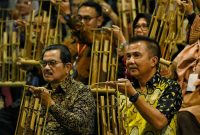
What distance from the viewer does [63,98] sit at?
4.00 m

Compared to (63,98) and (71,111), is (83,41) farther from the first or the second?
(71,111)

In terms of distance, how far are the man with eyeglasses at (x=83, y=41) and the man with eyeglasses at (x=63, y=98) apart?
2.22 ft

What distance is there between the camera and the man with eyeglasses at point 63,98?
3.76 m

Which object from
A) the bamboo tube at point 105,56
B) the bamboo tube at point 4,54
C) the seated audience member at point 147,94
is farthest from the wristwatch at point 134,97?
the bamboo tube at point 4,54

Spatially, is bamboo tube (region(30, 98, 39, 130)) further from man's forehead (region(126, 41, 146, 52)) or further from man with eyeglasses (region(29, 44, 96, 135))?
man's forehead (region(126, 41, 146, 52))

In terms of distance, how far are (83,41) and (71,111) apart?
3.49 feet

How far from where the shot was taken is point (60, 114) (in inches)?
148

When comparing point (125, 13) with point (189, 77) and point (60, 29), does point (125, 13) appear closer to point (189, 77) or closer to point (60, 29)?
point (60, 29)

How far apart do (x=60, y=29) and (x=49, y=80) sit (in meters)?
1.55

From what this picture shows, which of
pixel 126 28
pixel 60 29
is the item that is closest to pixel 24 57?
pixel 60 29

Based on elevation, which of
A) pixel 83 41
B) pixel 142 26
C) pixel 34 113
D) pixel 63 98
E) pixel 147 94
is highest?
pixel 142 26

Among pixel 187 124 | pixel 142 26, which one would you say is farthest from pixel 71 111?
pixel 142 26

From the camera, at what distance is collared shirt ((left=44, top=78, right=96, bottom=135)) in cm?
377

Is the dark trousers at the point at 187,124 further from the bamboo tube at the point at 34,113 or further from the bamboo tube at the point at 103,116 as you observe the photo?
the bamboo tube at the point at 34,113
